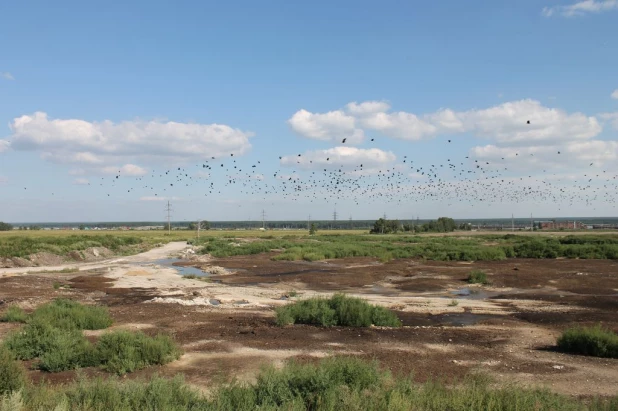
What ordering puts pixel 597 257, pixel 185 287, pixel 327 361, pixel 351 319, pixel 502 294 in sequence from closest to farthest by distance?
pixel 327 361 → pixel 351 319 → pixel 502 294 → pixel 185 287 → pixel 597 257

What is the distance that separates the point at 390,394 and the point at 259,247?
61.7 meters

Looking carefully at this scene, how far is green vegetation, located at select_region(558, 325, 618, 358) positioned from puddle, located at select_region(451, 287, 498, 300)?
12614 millimetres

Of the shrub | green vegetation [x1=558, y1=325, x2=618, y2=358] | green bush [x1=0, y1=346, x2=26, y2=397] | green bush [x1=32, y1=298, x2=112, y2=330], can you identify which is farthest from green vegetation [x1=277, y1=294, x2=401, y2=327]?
green bush [x1=0, y1=346, x2=26, y2=397]

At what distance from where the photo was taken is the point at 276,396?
7.38 meters

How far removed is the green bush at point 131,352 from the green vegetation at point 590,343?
31.3ft

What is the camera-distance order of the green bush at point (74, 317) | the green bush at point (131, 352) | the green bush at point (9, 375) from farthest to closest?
the green bush at point (74, 317) → the green bush at point (131, 352) → the green bush at point (9, 375)

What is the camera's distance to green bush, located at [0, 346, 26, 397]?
7.99 m

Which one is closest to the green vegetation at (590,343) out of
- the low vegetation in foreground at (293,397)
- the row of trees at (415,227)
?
the low vegetation in foreground at (293,397)

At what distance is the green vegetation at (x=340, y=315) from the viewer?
16109mm

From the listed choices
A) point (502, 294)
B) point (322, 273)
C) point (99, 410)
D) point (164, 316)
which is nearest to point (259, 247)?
point (322, 273)

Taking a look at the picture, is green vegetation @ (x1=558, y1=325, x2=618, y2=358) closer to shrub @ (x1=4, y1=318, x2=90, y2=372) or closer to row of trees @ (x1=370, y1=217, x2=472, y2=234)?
shrub @ (x1=4, y1=318, x2=90, y2=372)

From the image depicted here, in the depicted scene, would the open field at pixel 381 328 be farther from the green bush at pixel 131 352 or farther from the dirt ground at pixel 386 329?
the green bush at pixel 131 352

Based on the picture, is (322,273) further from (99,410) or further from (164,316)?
(99,410)

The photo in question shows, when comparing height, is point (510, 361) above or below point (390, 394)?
below
